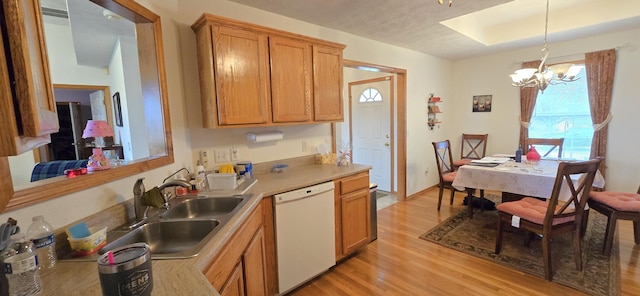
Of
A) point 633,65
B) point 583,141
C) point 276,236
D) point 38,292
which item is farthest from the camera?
point 583,141

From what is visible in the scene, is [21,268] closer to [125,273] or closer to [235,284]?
[125,273]

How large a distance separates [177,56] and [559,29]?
14.7ft

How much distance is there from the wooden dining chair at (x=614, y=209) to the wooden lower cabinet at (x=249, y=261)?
296 centimetres

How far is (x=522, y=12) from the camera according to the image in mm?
3408

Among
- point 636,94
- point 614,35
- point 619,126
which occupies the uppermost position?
point 614,35

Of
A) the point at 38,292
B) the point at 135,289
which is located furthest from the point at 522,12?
the point at 38,292

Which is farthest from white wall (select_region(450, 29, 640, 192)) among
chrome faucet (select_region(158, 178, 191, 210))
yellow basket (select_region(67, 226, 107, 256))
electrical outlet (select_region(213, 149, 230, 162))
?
yellow basket (select_region(67, 226, 107, 256))

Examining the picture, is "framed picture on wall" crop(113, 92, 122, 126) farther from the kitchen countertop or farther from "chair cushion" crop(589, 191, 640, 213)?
"chair cushion" crop(589, 191, 640, 213)

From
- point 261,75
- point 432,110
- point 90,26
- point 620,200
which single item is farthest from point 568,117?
point 90,26

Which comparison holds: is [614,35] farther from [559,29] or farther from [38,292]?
[38,292]

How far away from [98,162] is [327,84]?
1.85 m

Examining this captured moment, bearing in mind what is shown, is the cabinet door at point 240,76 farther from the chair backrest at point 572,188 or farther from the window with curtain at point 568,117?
the window with curtain at point 568,117

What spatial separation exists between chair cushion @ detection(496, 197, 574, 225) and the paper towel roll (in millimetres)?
2173

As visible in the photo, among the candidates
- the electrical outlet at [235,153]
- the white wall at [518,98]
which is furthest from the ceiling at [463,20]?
the electrical outlet at [235,153]
